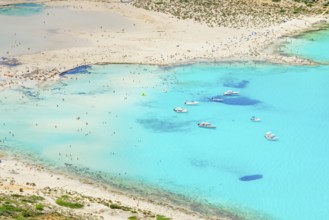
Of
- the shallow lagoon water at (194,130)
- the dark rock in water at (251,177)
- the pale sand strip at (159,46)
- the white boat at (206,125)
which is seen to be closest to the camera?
the shallow lagoon water at (194,130)

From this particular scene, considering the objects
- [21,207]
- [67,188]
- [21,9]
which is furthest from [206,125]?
[21,9]

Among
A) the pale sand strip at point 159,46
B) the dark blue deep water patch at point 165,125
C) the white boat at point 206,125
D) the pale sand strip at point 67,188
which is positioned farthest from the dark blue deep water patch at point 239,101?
the pale sand strip at point 67,188

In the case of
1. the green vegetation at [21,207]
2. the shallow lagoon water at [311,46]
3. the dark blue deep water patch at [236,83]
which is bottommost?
the dark blue deep water patch at [236,83]

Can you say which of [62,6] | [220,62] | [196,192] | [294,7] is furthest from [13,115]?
[294,7]

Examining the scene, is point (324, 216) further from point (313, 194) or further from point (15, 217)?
point (15, 217)

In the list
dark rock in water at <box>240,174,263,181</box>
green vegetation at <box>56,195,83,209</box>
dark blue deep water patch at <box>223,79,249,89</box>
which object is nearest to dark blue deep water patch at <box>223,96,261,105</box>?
dark blue deep water patch at <box>223,79,249,89</box>

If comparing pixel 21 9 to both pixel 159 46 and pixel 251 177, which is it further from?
pixel 251 177

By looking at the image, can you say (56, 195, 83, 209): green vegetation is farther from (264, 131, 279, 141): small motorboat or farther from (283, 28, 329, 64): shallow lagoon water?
(283, 28, 329, 64): shallow lagoon water

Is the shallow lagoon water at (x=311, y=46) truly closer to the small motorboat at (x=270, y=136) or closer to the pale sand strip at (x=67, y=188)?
the small motorboat at (x=270, y=136)
